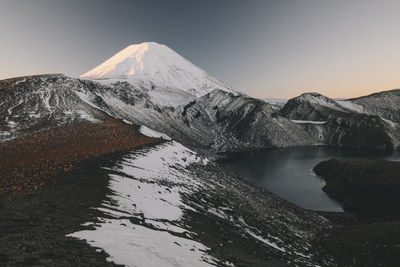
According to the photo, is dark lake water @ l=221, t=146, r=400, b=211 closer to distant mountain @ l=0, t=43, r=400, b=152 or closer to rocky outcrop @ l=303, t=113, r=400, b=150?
distant mountain @ l=0, t=43, r=400, b=152

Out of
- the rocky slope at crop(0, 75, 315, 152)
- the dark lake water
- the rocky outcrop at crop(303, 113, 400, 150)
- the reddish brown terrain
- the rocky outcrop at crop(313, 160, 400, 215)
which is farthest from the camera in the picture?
the rocky outcrop at crop(303, 113, 400, 150)

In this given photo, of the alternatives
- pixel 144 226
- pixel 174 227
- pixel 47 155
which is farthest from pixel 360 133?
pixel 47 155

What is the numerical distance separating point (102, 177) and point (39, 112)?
215 ft

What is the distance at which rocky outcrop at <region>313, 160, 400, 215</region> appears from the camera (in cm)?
5638

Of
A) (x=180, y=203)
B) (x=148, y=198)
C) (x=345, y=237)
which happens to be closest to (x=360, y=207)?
(x=345, y=237)

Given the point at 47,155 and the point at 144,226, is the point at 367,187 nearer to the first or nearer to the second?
the point at 144,226

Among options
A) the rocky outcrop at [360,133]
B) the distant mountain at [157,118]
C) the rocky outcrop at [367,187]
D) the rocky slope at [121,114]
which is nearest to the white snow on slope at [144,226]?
the rocky slope at [121,114]

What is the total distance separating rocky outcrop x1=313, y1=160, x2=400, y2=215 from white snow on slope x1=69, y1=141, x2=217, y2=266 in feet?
190

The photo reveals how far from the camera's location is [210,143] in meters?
157

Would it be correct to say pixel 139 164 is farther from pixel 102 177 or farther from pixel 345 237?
pixel 345 237

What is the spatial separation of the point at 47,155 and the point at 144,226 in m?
17.3

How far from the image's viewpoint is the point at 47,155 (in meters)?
22.6

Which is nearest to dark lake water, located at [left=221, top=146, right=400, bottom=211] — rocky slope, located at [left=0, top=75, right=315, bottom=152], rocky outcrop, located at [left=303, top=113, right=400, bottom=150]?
rocky slope, located at [left=0, top=75, right=315, bottom=152]

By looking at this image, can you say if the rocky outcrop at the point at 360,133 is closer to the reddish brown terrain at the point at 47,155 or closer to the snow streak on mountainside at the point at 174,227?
the snow streak on mountainside at the point at 174,227
